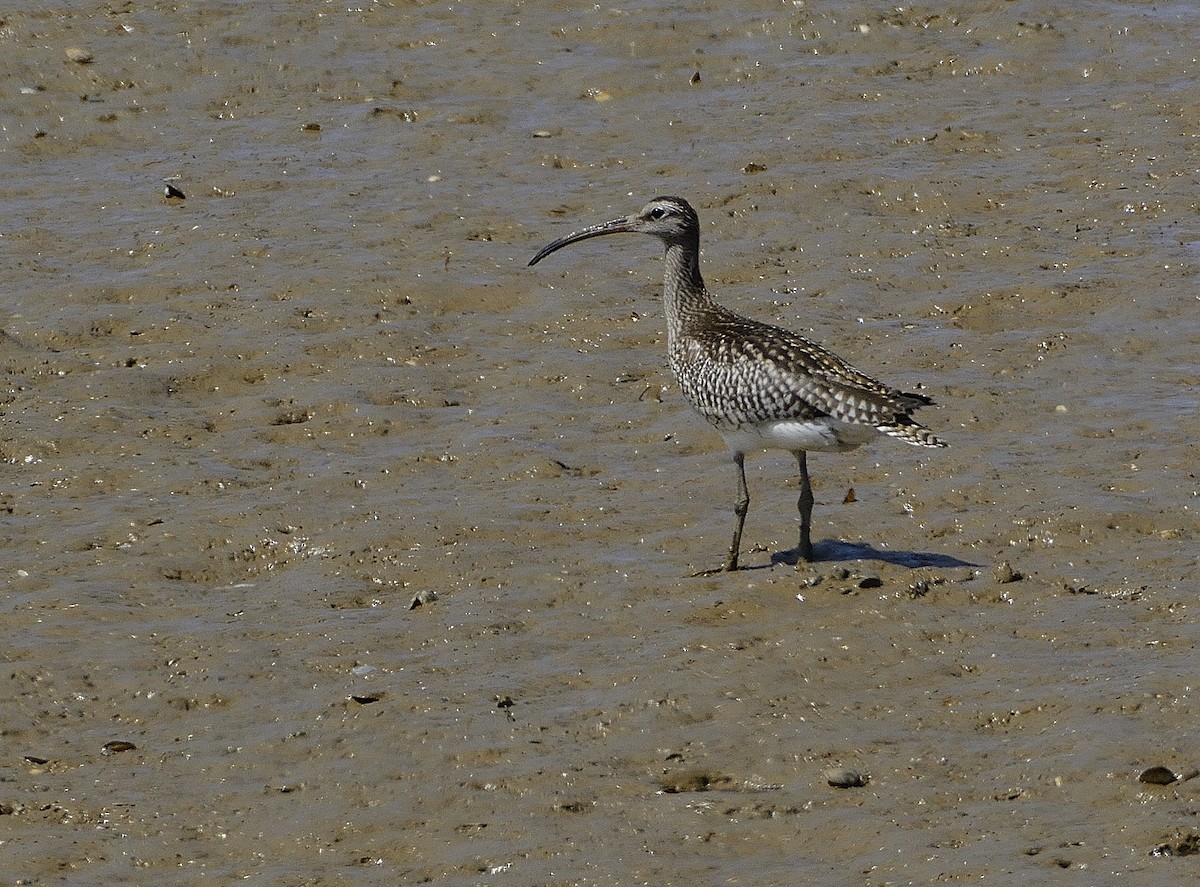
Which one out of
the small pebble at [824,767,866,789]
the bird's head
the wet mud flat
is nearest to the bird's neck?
the bird's head

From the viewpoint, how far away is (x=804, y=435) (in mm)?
9438

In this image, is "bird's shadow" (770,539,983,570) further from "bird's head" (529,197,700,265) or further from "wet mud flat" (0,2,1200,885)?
"bird's head" (529,197,700,265)

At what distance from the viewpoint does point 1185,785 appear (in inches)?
290

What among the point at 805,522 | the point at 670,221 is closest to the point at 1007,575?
the point at 805,522

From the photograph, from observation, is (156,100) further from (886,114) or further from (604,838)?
(604,838)

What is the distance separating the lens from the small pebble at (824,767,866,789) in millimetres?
7582

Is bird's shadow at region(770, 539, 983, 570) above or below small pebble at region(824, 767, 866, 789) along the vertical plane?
above

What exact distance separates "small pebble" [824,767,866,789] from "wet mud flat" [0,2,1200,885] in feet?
0.24

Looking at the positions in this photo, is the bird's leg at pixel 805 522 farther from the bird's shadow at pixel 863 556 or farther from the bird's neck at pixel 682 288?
the bird's neck at pixel 682 288

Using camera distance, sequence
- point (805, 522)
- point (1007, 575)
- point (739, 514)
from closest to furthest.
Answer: point (1007, 575) → point (805, 522) → point (739, 514)

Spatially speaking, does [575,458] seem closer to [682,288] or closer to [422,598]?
[682,288]

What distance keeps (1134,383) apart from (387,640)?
200 inches

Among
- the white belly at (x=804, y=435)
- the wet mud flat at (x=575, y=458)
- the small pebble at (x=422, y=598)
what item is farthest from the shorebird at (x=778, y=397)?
the small pebble at (x=422, y=598)

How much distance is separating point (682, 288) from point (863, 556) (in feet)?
6.44
